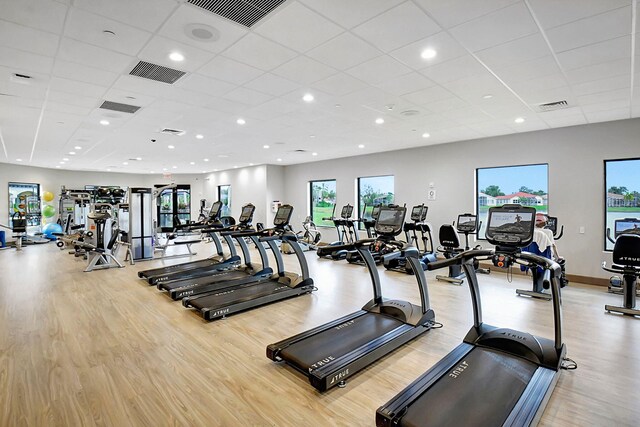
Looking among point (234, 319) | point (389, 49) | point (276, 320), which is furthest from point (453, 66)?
point (234, 319)

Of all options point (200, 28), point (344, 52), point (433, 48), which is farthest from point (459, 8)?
point (200, 28)

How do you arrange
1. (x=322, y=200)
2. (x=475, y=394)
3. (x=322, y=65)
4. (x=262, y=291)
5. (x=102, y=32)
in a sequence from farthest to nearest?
(x=322, y=200), (x=262, y=291), (x=322, y=65), (x=102, y=32), (x=475, y=394)

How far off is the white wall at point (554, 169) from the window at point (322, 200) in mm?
2329

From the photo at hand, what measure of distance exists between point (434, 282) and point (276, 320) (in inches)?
133

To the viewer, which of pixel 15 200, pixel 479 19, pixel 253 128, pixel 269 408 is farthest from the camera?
pixel 15 200

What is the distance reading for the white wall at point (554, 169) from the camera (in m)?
6.19

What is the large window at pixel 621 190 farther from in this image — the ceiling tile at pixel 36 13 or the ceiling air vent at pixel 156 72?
the ceiling tile at pixel 36 13

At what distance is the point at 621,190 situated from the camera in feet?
20.1

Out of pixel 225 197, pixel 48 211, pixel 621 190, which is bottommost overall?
pixel 48 211

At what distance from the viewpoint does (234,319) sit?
13.8ft

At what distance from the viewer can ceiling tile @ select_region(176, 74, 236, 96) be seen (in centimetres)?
414

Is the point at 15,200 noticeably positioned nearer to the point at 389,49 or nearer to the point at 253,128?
the point at 253,128

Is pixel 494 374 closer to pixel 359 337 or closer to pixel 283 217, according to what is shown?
pixel 359 337

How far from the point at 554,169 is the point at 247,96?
20.8ft
